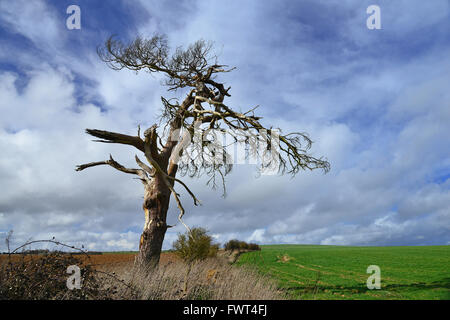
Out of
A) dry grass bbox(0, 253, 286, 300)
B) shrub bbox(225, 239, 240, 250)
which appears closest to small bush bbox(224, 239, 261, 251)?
shrub bbox(225, 239, 240, 250)

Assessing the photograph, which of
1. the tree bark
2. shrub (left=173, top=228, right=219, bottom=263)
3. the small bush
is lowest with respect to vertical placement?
the small bush

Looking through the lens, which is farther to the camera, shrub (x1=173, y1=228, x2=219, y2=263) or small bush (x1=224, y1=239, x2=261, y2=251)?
small bush (x1=224, y1=239, x2=261, y2=251)

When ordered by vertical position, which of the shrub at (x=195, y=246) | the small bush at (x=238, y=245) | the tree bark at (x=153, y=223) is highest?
the tree bark at (x=153, y=223)

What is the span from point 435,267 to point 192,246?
1356cm

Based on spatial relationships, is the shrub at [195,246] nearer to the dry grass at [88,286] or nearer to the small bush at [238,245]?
the dry grass at [88,286]

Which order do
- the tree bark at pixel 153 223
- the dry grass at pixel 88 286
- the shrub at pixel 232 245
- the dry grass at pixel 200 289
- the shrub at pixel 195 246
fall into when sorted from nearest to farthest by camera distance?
the dry grass at pixel 88 286 < the dry grass at pixel 200 289 < the tree bark at pixel 153 223 < the shrub at pixel 195 246 < the shrub at pixel 232 245

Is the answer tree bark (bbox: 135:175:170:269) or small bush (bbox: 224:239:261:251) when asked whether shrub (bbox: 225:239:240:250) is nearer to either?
small bush (bbox: 224:239:261:251)

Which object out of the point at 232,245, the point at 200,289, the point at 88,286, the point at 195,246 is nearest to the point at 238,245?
the point at 232,245

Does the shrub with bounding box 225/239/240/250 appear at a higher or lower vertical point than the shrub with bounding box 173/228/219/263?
lower

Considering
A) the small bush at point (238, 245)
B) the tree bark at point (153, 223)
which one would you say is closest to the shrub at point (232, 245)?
the small bush at point (238, 245)

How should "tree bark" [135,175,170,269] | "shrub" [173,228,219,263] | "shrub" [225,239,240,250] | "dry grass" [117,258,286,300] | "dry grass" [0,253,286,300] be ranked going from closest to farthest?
"dry grass" [0,253,286,300], "dry grass" [117,258,286,300], "tree bark" [135,175,170,269], "shrub" [173,228,219,263], "shrub" [225,239,240,250]

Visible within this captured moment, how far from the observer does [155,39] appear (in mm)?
12445

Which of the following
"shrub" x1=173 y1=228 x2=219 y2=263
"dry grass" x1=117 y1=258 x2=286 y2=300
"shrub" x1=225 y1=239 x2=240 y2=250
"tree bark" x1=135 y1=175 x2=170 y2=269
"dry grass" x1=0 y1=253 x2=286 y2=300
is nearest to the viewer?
"dry grass" x1=0 y1=253 x2=286 y2=300
